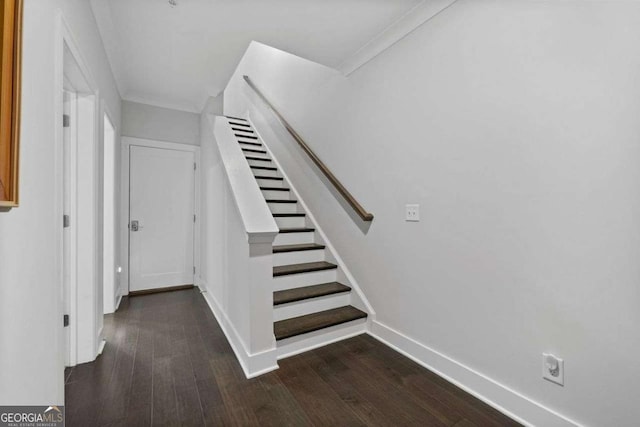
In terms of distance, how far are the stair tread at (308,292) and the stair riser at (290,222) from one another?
2.83 ft

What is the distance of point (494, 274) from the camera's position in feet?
Answer: 5.16

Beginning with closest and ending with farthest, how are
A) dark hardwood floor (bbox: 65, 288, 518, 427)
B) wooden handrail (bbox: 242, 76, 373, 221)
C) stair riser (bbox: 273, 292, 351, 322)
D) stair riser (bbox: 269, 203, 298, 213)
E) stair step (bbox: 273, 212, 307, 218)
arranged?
1. dark hardwood floor (bbox: 65, 288, 518, 427)
2. stair riser (bbox: 273, 292, 351, 322)
3. wooden handrail (bbox: 242, 76, 373, 221)
4. stair step (bbox: 273, 212, 307, 218)
5. stair riser (bbox: 269, 203, 298, 213)

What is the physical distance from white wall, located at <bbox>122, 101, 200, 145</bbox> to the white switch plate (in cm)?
330

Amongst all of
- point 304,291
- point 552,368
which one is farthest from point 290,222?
point 552,368

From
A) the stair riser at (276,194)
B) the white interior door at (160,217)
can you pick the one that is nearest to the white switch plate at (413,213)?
the stair riser at (276,194)

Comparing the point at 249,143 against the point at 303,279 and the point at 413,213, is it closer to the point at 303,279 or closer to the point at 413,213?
the point at 303,279

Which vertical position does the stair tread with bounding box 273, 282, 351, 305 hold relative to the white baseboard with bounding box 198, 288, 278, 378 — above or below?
above

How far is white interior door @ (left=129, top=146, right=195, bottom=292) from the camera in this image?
362 cm

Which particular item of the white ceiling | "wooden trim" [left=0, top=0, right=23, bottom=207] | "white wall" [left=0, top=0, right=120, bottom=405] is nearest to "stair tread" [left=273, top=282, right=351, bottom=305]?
"white wall" [left=0, top=0, right=120, bottom=405]

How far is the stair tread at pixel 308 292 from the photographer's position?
7.42 feet

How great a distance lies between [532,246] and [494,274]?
0.26 metres

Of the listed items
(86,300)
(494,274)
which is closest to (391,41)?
(494,274)

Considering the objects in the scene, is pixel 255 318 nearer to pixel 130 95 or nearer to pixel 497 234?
pixel 497 234

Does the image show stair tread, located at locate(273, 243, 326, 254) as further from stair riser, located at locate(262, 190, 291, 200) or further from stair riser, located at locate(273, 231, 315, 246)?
stair riser, located at locate(262, 190, 291, 200)
